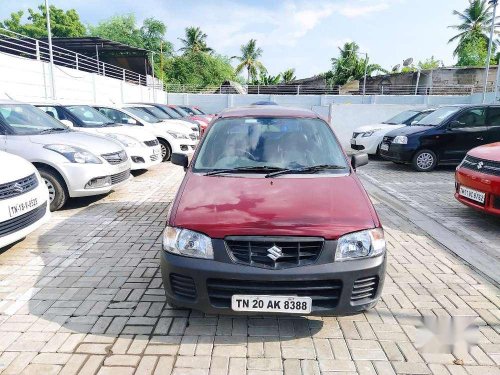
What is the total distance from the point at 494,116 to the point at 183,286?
30.8 ft

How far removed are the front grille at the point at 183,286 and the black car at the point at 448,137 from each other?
8089 millimetres

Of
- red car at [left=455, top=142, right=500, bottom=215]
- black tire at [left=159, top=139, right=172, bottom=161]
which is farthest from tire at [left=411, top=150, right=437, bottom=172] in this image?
black tire at [left=159, top=139, right=172, bottom=161]

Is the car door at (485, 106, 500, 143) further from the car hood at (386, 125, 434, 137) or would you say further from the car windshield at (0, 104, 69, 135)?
the car windshield at (0, 104, 69, 135)

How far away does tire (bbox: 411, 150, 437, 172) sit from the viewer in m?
9.23

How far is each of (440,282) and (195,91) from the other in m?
36.5

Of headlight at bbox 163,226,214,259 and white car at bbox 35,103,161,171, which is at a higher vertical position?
white car at bbox 35,103,161,171

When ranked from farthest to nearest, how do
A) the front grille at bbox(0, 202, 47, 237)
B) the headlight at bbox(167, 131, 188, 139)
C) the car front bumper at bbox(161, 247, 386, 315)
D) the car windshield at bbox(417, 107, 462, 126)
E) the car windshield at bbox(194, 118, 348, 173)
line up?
1. the headlight at bbox(167, 131, 188, 139)
2. the car windshield at bbox(417, 107, 462, 126)
3. the front grille at bbox(0, 202, 47, 237)
4. the car windshield at bbox(194, 118, 348, 173)
5. the car front bumper at bbox(161, 247, 386, 315)

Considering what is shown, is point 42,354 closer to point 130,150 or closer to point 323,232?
point 323,232

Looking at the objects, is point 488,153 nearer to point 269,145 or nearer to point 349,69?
point 269,145

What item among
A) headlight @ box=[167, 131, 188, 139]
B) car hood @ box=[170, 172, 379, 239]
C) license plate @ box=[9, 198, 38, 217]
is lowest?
license plate @ box=[9, 198, 38, 217]

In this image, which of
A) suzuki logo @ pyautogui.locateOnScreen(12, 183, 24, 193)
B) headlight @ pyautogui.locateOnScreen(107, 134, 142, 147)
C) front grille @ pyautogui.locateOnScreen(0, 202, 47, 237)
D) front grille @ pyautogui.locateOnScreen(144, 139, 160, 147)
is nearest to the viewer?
front grille @ pyautogui.locateOnScreen(0, 202, 47, 237)

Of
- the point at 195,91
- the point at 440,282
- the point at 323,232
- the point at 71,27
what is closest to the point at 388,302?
the point at 440,282

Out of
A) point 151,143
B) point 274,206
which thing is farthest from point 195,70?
point 274,206

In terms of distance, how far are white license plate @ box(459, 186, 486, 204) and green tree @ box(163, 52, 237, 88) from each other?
42.5 meters
